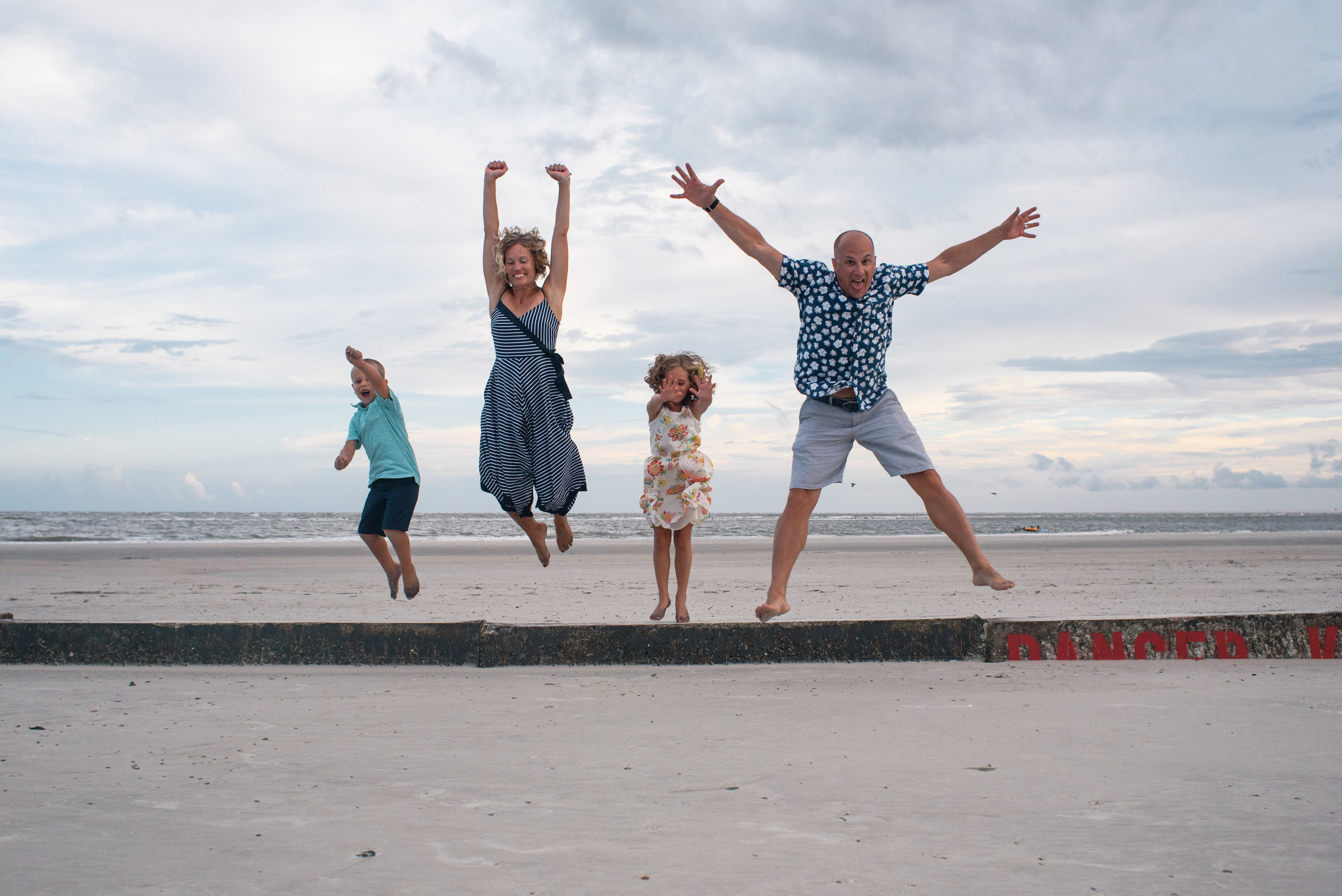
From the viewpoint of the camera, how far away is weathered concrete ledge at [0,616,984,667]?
4.43 m

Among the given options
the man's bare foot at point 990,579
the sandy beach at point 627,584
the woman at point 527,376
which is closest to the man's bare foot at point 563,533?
the woman at point 527,376

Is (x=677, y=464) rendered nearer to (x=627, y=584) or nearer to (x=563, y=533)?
(x=563, y=533)

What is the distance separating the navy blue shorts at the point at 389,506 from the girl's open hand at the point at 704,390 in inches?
82.0

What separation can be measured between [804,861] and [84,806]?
→ 180cm

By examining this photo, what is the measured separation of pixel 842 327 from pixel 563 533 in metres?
2.04

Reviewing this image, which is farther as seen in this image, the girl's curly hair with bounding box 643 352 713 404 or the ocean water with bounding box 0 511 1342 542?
the ocean water with bounding box 0 511 1342 542

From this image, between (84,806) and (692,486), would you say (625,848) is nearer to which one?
(84,806)

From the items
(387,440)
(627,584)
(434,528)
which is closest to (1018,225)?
(387,440)

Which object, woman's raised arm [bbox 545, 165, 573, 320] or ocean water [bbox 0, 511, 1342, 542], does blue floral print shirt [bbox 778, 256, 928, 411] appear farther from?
ocean water [bbox 0, 511, 1342, 542]

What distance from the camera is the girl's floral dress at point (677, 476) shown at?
19.1ft

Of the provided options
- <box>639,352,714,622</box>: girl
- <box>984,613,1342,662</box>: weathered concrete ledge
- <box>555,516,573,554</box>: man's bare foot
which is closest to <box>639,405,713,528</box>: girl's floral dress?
<box>639,352,714,622</box>: girl

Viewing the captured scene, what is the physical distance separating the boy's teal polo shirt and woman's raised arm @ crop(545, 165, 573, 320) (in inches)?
78.3

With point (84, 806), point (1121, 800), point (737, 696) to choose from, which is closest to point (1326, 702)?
point (1121, 800)

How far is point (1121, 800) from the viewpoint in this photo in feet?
7.60
